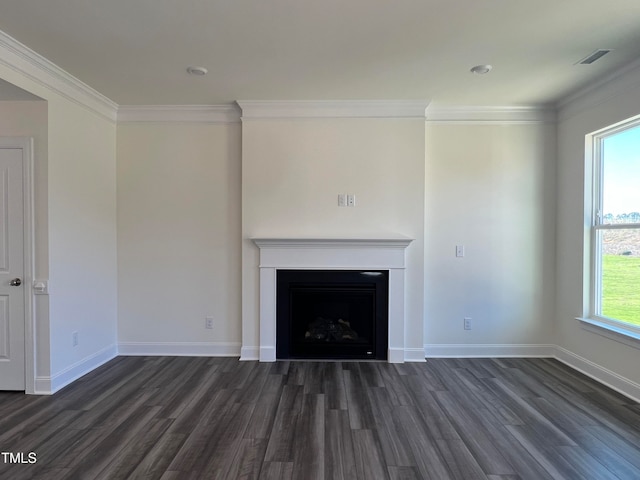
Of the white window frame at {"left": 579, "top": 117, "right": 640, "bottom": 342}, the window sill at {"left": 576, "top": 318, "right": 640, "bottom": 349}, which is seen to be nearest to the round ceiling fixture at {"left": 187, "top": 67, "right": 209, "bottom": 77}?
the white window frame at {"left": 579, "top": 117, "right": 640, "bottom": 342}

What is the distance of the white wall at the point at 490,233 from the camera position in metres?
3.62

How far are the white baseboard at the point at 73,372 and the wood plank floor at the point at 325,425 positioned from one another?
0.33 feet

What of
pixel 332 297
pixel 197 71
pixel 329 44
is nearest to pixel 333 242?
pixel 332 297

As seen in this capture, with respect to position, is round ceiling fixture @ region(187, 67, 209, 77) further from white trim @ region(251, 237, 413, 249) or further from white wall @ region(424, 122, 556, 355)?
white wall @ region(424, 122, 556, 355)

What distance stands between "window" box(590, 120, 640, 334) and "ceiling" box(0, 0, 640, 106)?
0.64m

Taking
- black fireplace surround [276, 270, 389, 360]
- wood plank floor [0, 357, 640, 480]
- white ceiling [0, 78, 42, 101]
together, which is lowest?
wood plank floor [0, 357, 640, 480]

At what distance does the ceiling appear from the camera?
2.04m

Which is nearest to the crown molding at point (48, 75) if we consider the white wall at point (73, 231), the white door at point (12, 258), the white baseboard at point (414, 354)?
the white wall at point (73, 231)

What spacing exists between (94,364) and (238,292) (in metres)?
1.53

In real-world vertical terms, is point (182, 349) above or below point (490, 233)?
below

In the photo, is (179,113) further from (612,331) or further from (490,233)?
(612,331)

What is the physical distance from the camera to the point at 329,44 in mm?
2398

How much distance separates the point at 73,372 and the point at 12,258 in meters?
1.12

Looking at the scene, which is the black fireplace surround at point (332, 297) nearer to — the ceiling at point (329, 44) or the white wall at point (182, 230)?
the white wall at point (182, 230)
